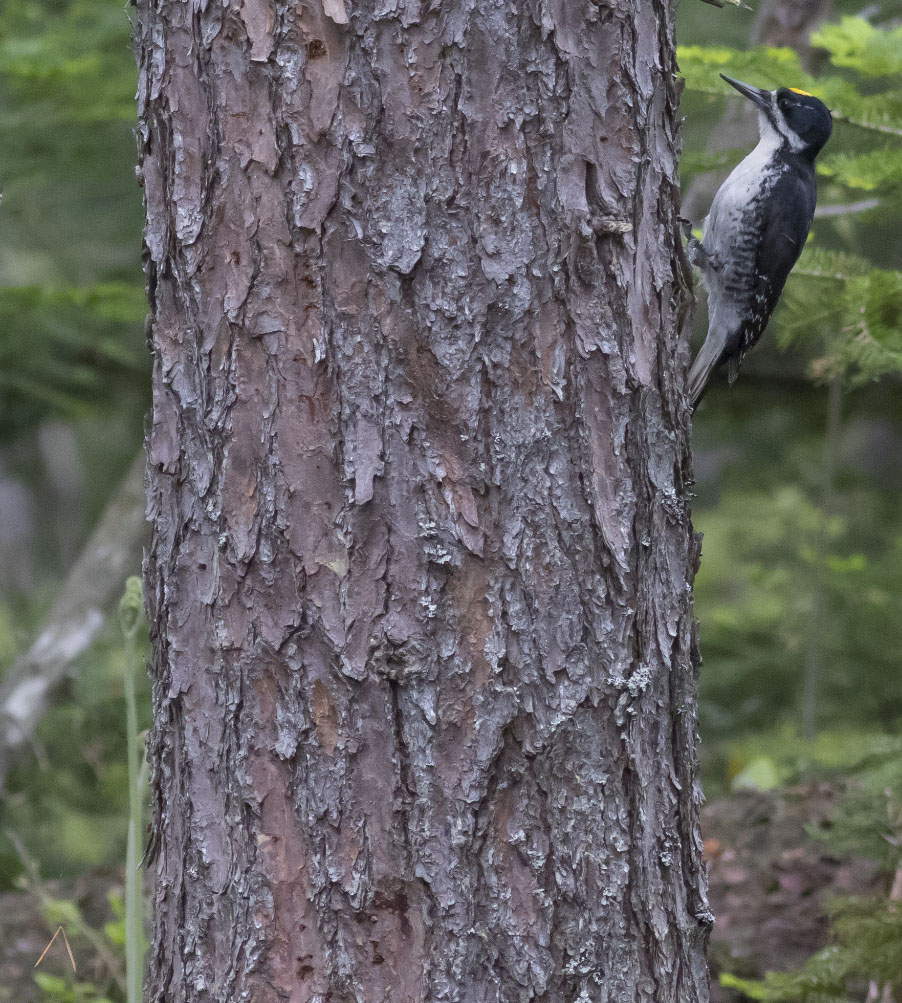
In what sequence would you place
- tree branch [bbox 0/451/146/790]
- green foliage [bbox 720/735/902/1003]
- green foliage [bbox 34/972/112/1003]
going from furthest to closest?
tree branch [bbox 0/451/146/790], green foliage [bbox 34/972/112/1003], green foliage [bbox 720/735/902/1003]

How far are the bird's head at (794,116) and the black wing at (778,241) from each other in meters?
0.11

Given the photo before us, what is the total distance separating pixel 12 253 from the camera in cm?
732

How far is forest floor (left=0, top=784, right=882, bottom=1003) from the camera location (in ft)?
10.9

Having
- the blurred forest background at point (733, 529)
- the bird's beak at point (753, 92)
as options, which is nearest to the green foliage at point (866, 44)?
the blurred forest background at point (733, 529)

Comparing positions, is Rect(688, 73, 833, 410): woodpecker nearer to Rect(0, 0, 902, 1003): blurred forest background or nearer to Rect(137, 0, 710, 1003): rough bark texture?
Rect(0, 0, 902, 1003): blurred forest background

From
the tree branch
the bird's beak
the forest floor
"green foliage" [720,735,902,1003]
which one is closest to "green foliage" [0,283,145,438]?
the tree branch

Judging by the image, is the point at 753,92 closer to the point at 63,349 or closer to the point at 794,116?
the point at 794,116

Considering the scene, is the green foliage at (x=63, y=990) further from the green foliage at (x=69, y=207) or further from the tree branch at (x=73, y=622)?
the green foliage at (x=69, y=207)

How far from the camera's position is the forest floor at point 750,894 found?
3.32 m

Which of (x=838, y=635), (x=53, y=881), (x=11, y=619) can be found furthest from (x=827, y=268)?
(x=11, y=619)

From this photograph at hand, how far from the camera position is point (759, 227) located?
11.3 ft

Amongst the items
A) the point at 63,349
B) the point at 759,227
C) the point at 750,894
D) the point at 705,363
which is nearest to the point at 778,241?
the point at 759,227

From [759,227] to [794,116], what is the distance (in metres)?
0.40

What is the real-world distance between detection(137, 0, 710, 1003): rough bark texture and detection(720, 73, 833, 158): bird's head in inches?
74.7
